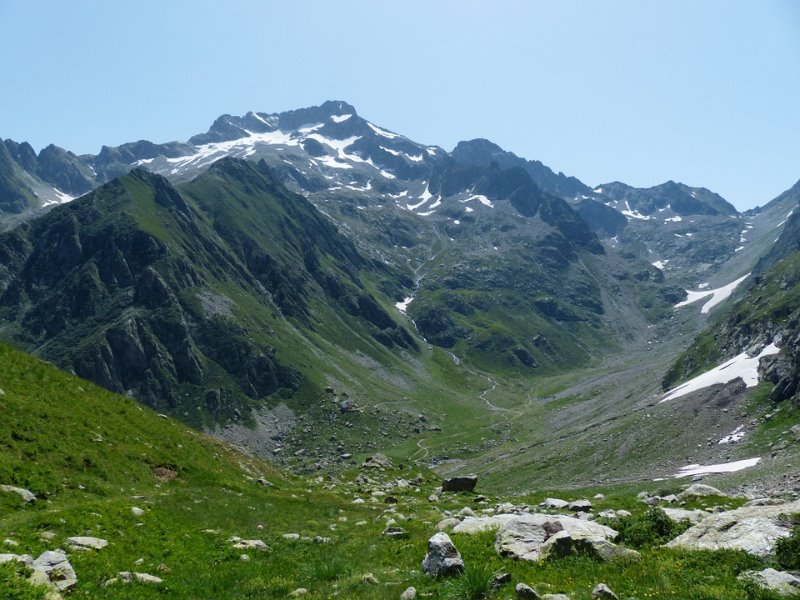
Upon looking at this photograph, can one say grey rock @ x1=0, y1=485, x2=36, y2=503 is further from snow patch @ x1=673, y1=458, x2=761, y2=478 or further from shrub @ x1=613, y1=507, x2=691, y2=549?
snow patch @ x1=673, y1=458, x2=761, y2=478

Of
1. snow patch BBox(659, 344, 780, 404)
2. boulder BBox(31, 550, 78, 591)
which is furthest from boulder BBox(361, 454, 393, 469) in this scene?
snow patch BBox(659, 344, 780, 404)

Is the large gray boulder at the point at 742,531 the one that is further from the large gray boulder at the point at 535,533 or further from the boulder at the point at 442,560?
the boulder at the point at 442,560

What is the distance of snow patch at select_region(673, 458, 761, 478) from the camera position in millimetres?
63781

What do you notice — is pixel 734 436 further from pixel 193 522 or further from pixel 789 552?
pixel 193 522

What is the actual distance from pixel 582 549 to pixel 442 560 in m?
4.48

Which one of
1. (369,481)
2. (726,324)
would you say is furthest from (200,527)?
(726,324)

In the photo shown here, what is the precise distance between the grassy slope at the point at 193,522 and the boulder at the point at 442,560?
458mm

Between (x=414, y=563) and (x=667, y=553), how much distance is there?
324 inches

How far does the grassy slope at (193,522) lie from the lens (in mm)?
14773

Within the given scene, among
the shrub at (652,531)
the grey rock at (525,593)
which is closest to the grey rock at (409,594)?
the grey rock at (525,593)

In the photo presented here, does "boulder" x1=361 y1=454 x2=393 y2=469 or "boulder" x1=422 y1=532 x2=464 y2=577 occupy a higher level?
"boulder" x1=422 y1=532 x2=464 y2=577

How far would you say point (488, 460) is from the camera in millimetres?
133875

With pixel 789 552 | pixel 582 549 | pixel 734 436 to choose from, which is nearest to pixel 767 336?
pixel 734 436

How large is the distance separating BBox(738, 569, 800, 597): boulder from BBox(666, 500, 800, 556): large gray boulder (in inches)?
60.8
